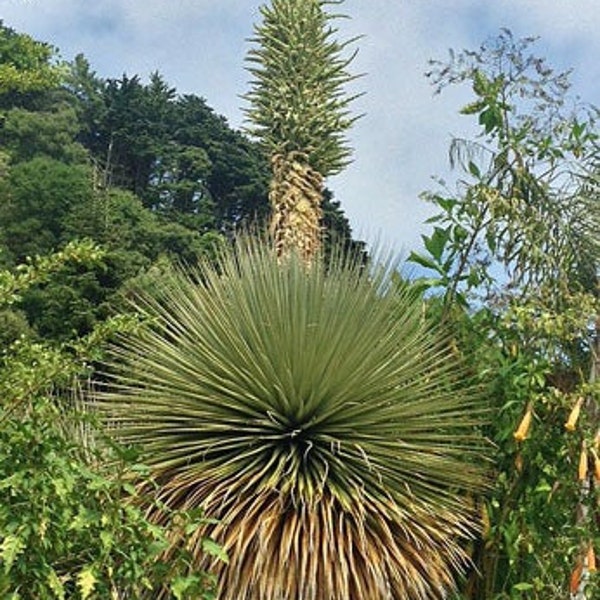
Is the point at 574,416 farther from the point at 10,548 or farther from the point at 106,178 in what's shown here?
the point at 106,178

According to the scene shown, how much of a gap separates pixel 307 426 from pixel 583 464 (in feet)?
4.54

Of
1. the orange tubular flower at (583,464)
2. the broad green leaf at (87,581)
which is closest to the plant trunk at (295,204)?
the orange tubular flower at (583,464)

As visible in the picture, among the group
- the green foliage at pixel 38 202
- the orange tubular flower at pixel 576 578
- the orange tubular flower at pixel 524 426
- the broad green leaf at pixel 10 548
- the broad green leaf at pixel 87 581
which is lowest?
the broad green leaf at pixel 87 581

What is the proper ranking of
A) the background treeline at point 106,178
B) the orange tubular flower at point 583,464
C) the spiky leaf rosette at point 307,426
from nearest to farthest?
1. the orange tubular flower at point 583,464
2. the spiky leaf rosette at point 307,426
3. the background treeline at point 106,178

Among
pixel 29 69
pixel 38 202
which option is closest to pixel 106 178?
pixel 38 202

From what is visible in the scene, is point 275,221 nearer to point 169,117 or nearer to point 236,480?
point 236,480

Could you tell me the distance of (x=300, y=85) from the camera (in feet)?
28.9

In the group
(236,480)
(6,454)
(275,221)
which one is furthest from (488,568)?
(275,221)

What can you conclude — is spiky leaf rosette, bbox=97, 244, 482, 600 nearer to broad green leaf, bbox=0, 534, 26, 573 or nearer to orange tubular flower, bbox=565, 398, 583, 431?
orange tubular flower, bbox=565, 398, 583, 431

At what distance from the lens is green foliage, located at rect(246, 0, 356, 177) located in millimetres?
8555

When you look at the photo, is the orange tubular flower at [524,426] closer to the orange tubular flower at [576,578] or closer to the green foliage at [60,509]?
the orange tubular flower at [576,578]

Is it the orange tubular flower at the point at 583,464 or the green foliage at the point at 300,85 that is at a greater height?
the green foliage at the point at 300,85

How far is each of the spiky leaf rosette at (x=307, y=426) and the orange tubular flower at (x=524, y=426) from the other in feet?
1.48

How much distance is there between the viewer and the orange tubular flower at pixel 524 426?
427 centimetres
